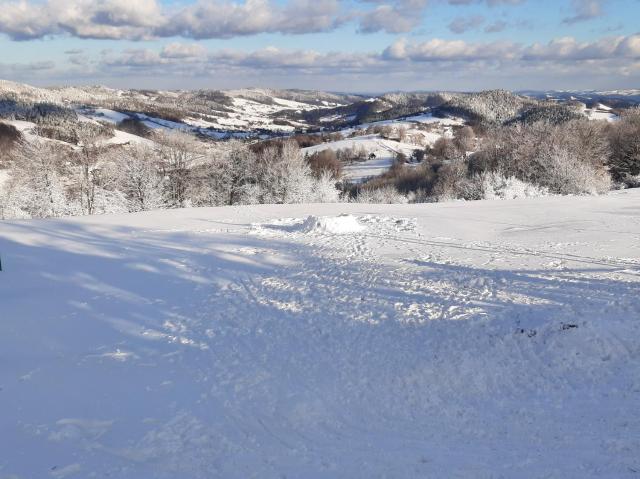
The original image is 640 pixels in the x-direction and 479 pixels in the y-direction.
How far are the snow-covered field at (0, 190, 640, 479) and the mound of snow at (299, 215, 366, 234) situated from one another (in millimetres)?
1962

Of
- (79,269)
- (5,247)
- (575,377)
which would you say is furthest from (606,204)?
(5,247)

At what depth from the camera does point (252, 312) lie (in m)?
13.8

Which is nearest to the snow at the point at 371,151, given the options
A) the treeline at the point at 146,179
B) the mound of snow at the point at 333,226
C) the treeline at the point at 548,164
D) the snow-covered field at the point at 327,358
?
the treeline at the point at 548,164

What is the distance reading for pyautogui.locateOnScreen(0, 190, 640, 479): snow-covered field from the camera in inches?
293

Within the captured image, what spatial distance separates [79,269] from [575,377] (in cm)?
1646

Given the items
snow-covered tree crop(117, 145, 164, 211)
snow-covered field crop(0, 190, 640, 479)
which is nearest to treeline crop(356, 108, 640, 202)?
snow-covered field crop(0, 190, 640, 479)

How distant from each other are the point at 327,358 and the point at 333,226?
12.1 m

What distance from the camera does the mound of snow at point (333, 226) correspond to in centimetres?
2256

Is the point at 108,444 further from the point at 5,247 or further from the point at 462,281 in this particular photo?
the point at 5,247

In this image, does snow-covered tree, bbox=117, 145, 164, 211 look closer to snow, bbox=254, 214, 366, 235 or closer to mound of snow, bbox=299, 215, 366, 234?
snow, bbox=254, 214, 366, 235

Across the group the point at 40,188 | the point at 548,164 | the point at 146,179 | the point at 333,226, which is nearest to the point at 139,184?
the point at 146,179

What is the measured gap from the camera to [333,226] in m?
22.7

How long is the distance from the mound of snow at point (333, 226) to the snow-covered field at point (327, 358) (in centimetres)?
196

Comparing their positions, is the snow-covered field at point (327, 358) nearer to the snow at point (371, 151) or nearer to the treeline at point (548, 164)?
the treeline at point (548, 164)
